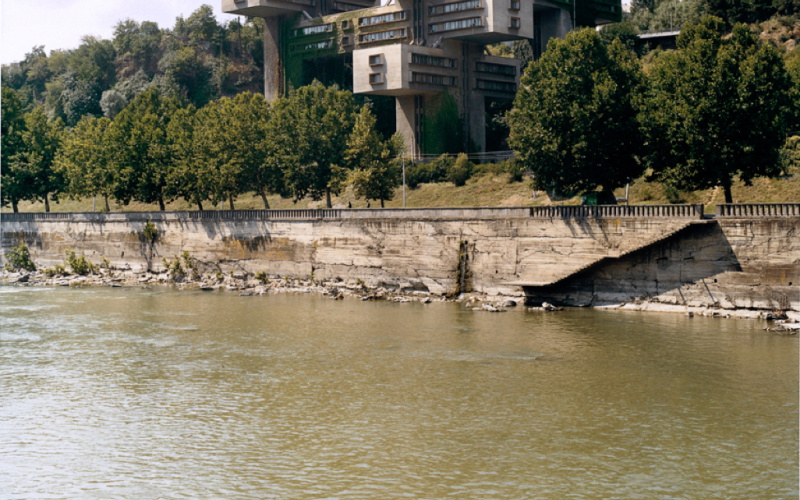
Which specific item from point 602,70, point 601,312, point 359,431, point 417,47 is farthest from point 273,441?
point 417,47

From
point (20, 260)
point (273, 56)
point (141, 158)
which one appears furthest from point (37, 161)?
point (273, 56)

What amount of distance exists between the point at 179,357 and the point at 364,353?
1013 centimetres

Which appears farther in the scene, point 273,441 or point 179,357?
point 179,357

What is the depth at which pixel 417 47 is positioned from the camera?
11125 centimetres

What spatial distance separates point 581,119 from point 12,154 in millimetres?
71248

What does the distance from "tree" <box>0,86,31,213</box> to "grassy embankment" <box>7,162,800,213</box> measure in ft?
61.8

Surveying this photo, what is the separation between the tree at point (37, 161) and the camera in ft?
341

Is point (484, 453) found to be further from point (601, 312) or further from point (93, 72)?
point (93, 72)

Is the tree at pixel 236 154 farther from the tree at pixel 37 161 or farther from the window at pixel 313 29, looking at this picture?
the window at pixel 313 29

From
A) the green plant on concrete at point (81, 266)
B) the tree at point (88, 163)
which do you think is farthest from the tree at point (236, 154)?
the green plant on concrete at point (81, 266)

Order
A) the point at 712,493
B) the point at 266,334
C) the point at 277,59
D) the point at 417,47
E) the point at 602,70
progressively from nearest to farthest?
the point at 712,493 → the point at 266,334 → the point at 602,70 → the point at 417,47 → the point at 277,59

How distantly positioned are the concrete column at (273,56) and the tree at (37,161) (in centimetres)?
3752

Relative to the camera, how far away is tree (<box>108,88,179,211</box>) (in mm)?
96000

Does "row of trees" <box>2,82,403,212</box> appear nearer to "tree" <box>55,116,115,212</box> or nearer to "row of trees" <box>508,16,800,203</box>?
"tree" <box>55,116,115,212</box>
